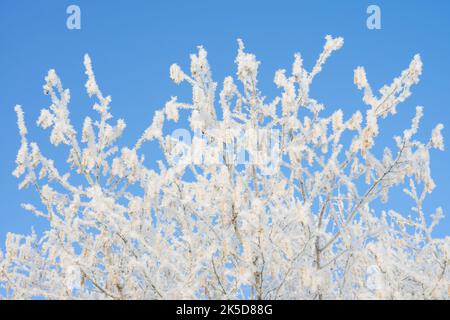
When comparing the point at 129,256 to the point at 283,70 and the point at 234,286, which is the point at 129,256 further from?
the point at 283,70

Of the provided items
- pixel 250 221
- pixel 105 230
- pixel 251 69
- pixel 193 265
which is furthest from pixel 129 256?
pixel 251 69

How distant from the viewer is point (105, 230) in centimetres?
420

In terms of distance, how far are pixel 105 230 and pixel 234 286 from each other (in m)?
1.31

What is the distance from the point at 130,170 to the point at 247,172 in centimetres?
136

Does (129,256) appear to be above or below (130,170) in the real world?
below

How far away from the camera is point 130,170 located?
16.0ft

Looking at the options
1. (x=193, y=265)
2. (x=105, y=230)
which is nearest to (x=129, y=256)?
(x=105, y=230)
